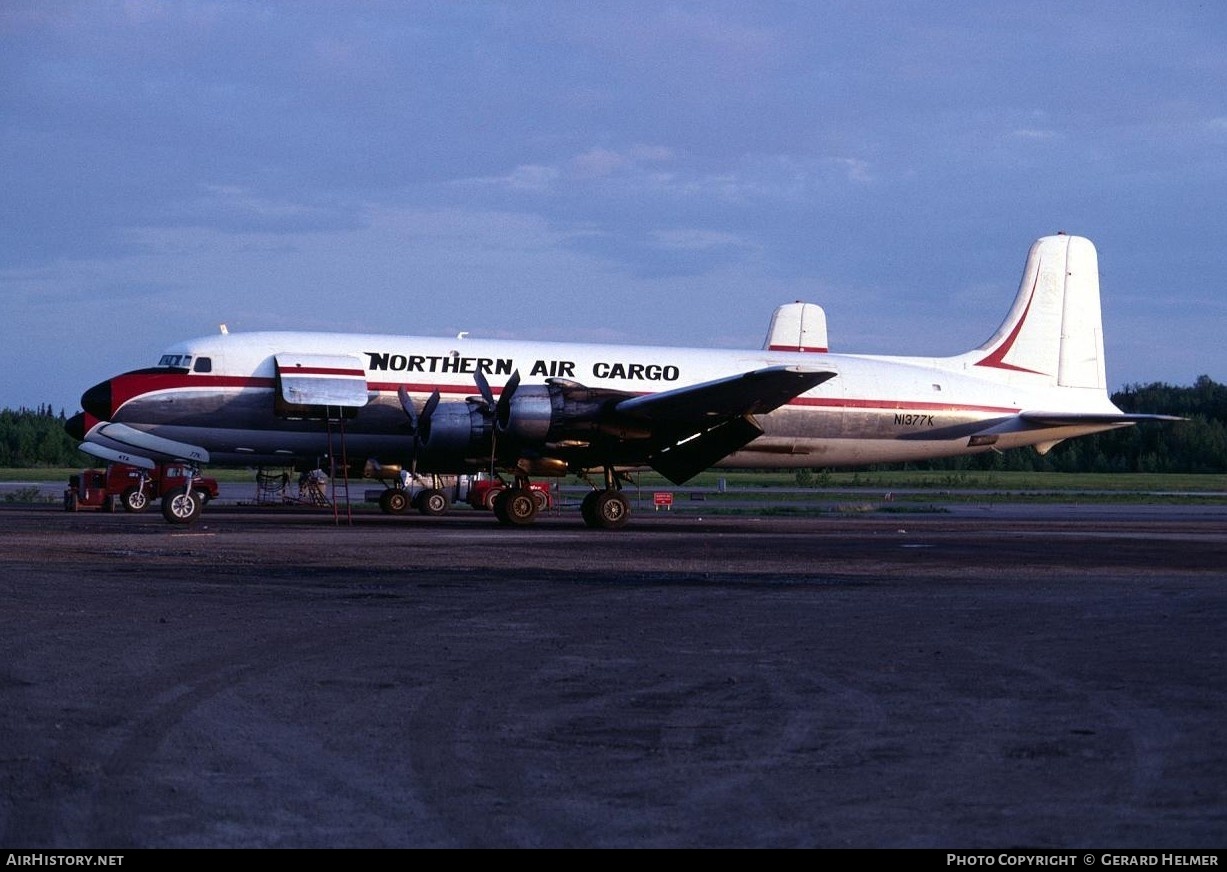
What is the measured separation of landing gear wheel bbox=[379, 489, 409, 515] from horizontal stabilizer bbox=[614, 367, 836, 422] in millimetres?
12106

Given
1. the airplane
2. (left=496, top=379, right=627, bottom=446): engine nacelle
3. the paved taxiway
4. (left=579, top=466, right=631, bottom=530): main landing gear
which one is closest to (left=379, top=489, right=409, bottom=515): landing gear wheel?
the airplane

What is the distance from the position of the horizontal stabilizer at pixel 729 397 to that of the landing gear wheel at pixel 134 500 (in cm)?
1800

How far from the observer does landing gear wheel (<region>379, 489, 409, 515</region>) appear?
3691 centimetres

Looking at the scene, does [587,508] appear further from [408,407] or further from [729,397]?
[408,407]

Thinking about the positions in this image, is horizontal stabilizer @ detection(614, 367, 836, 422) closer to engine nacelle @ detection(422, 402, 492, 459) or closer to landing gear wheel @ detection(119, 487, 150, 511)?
engine nacelle @ detection(422, 402, 492, 459)

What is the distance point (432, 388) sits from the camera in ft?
99.8

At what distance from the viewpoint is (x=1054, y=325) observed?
121 feet

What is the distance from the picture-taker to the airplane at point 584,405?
26.9 meters

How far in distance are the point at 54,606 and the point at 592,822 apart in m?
8.58

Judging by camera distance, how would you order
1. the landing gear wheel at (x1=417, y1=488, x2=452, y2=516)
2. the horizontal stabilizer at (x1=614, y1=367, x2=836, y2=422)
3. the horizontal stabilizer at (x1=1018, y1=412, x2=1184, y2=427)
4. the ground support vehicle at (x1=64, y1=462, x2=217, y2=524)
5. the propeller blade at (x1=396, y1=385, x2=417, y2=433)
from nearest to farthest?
the horizontal stabilizer at (x1=614, y1=367, x2=836, y2=422), the propeller blade at (x1=396, y1=385, x2=417, y2=433), the horizontal stabilizer at (x1=1018, y1=412, x2=1184, y2=427), the landing gear wheel at (x1=417, y1=488, x2=452, y2=516), the ground support vehicle at (x1=64, y1=462, x2=217, y2=524)

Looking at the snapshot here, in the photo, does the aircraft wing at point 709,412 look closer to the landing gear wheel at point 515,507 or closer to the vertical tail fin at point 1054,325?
the landing gear wheel at point 515,507

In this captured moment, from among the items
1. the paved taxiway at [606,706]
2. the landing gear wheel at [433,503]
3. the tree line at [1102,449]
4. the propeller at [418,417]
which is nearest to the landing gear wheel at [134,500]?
the landing gear wheel at [433,503]
